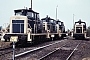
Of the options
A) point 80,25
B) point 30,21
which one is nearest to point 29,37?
point 30,21

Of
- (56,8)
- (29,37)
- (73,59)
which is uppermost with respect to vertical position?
(56,8)

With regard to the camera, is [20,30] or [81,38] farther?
[81,38]

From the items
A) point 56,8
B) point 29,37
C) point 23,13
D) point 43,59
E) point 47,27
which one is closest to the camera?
point 43,59

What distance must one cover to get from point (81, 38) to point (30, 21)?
1642cm

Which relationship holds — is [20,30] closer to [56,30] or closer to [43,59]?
[43,59]

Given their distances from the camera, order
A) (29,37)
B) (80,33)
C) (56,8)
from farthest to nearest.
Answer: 1. (56,8)
2. (80,33)
3. (29,37)

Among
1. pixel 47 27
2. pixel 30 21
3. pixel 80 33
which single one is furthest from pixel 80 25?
pixel 30 21

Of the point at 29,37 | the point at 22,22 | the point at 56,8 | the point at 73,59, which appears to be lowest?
the point at 73,59

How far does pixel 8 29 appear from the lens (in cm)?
1731

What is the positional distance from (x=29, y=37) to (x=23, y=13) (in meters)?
2.97

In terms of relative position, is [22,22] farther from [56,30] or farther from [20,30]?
[56,30]

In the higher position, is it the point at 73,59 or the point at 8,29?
the point at 8,29

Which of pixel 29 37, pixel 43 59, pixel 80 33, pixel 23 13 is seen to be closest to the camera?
pixel 43 59

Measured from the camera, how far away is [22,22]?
15.8 metres
